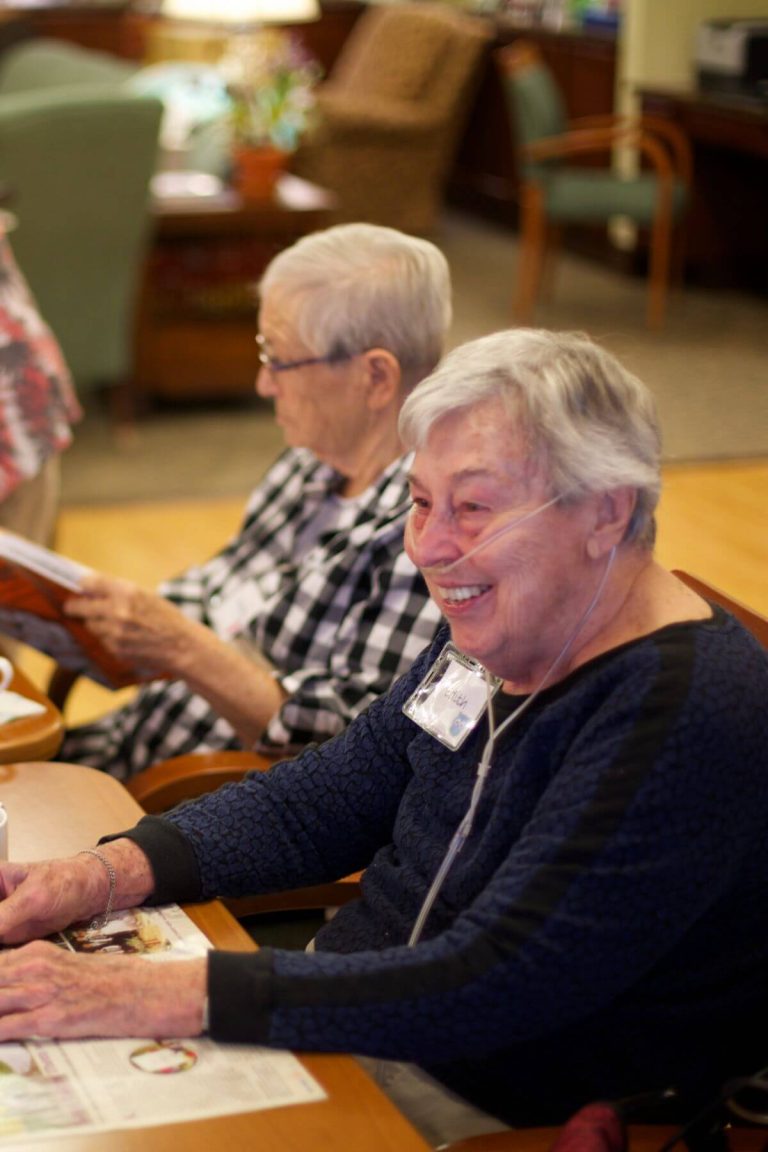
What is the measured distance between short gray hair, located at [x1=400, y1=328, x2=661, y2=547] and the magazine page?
804 millimetres

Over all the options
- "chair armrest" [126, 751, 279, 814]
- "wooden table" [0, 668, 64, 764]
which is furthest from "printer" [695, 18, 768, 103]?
"wooden table" [0, 668, 64, 764]

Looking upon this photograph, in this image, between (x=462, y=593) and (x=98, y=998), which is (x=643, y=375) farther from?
(x=98, y=998)

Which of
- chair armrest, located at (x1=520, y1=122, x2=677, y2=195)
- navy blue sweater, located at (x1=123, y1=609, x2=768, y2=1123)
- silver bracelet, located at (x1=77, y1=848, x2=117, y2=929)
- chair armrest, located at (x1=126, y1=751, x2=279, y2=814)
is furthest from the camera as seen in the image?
chair armrest, located at (x1=520, y1=122, x2=677, y2=195)

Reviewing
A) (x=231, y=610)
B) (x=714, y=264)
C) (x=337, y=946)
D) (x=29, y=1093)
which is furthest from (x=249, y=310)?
(x=29, y=1093)

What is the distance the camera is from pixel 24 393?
9.29 feet

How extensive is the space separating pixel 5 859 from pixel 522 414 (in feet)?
1.97

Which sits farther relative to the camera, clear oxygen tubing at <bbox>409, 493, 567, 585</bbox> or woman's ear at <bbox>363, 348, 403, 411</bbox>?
woman's ear at <bbox>363, 348, 403, 411</bbox>

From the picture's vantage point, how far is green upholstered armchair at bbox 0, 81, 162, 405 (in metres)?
5.15

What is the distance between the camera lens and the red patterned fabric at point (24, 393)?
279 cm

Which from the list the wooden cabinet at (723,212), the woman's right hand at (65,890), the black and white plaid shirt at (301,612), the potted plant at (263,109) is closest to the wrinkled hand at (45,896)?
the woman's right hand at (65,890)

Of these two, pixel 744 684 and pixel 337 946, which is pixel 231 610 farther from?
pixel 744 684

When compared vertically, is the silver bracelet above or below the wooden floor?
above

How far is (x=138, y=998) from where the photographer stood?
126 cm

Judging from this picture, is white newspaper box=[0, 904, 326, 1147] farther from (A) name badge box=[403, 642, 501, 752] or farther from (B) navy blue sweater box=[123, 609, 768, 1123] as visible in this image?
(A) name badge box=[403, 642, 501, 752]
